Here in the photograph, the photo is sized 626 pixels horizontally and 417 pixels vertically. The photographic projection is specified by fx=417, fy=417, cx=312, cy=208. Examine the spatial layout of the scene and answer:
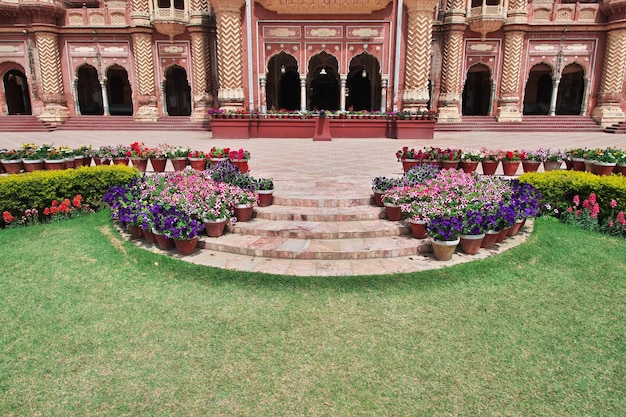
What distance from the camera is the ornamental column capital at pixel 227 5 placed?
17.9 meters

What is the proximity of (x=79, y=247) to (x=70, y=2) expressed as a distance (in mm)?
24919

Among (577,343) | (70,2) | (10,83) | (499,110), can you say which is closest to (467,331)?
(577,343)

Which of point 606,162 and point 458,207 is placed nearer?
point 458,207

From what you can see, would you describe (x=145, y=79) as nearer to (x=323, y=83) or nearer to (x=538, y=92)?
(x=323, y=83)

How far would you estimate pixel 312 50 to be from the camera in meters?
19.1

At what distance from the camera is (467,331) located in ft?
11.5

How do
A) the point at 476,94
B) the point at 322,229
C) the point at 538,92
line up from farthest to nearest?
1. the point at 538,92
2. the point at 476,94
3. the point at 322,229

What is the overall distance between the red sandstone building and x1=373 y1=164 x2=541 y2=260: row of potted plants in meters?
13.6

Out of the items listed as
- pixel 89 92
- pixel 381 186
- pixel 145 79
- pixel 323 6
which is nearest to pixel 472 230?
pixel 381 186

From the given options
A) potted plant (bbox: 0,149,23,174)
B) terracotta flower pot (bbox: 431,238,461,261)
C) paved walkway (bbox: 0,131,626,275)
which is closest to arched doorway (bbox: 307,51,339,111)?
paved walkway (bbox: 0,131,626,275)

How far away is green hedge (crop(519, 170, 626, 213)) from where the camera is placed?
6020 mm

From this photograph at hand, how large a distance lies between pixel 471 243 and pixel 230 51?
53.6ft

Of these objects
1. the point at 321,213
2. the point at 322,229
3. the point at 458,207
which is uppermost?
the point at 458,207

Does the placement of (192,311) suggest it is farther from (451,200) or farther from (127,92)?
(127,92)
